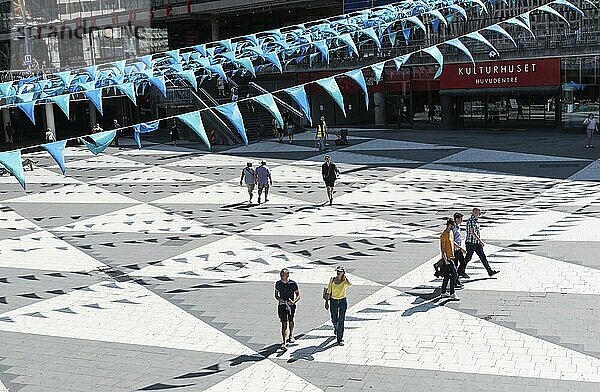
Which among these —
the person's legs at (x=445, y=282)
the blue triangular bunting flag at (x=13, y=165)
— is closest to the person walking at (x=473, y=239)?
the person's legs at (x=445, y=282)

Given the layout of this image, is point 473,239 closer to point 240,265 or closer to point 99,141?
point 240,265

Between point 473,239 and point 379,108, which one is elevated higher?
Result: point 379,108

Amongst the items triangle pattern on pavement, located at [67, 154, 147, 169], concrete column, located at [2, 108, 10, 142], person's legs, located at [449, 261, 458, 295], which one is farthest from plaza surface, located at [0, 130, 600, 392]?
concrete column, located at [2, 108, 10, 142]

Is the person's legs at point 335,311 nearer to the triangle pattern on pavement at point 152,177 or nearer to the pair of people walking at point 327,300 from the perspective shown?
the pair of people walking at point 327,300

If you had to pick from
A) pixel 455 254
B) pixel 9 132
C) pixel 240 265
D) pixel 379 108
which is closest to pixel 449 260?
pixel 455 254

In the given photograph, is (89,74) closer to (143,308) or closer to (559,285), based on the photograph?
(143,308)

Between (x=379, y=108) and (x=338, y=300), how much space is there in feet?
103

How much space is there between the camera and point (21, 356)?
1136 centimetres

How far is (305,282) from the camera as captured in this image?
1435 cm

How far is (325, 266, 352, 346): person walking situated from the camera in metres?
11.0

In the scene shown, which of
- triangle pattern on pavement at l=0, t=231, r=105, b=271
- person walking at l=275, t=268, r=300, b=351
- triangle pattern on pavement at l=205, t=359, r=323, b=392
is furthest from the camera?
triangle pattern on pavement at l=0, t=231, r=105, b=271

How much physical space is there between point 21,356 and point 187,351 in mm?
2520

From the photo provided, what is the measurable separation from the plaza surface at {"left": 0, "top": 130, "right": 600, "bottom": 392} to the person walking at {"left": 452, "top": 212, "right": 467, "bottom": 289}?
0.37m

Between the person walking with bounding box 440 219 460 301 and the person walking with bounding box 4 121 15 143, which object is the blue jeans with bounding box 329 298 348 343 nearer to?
the person walking with bounding box 440 219 460 301
